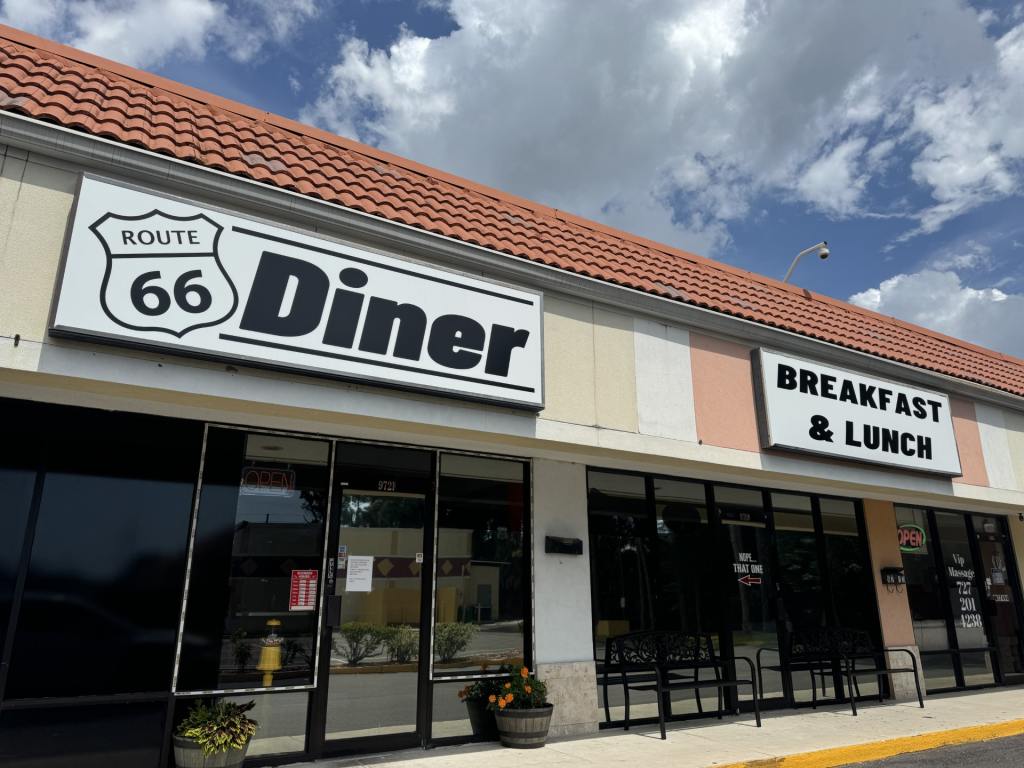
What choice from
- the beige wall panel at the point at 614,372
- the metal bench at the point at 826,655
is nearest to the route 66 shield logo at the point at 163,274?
the beige wall panel at the point at 614,372

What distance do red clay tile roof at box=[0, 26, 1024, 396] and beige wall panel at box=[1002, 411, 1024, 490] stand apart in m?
2.31

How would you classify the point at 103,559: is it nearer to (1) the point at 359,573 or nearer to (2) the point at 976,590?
(1) the point at 359,573

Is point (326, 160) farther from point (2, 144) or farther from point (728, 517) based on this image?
point (728, 517)

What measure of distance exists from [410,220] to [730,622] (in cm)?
705

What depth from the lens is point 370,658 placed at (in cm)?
754

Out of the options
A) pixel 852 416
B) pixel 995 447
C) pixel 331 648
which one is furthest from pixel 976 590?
pixel 331 648

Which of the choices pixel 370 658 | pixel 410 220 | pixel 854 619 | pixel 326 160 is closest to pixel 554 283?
pixel 410 220

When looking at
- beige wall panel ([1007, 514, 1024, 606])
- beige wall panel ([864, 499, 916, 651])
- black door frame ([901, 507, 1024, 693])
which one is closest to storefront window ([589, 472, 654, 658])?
beige wall panel ([864, 499, 916, 651])

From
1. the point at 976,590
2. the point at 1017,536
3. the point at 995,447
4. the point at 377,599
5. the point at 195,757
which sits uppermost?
the point at 995,447

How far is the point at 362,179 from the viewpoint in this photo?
7.97 metres

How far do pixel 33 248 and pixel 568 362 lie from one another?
5.07 metres

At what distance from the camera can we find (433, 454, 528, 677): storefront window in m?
8.12

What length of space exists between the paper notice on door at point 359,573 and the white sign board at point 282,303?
2111mm

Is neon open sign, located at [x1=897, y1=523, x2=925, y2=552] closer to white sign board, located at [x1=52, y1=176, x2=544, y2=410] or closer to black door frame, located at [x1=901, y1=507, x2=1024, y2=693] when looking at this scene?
black door frame, located at [x1=901, y1=507, x2=1024, y2=693]
